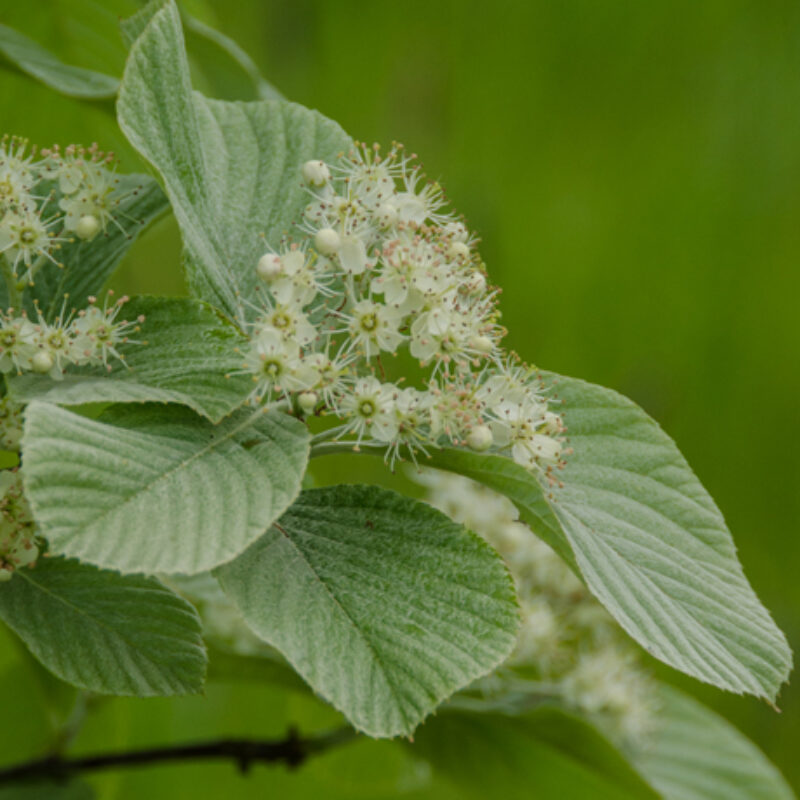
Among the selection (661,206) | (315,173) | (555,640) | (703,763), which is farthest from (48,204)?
(661,206)

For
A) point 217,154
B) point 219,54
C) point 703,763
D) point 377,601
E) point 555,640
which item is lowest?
point 703,763

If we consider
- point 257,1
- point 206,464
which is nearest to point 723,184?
point 257,1

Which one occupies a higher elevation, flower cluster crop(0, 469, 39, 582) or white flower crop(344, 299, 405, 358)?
white flower crop(344, 299, 405, 358)

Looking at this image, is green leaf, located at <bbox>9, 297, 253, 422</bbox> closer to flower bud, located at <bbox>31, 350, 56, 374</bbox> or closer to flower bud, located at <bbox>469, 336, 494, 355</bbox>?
flower bud, located at <bbox>31, 350, 56, 374</bbox>

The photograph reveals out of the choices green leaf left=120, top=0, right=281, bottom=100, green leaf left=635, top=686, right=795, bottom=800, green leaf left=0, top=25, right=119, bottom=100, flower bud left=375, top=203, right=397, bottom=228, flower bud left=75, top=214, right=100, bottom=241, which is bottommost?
green leaf left=635, top=686, right=795, bottom=800

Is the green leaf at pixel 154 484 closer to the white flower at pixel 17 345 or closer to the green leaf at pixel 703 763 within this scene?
the white flower at pixel 17 345

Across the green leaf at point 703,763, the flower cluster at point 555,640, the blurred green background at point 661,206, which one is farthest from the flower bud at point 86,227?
the blurred green background at point 661,206

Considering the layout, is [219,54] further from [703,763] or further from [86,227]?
[703,763]

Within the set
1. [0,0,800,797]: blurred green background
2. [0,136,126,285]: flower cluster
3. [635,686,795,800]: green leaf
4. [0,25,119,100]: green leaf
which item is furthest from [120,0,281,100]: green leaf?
[0,0,800,797]: blurred green background
